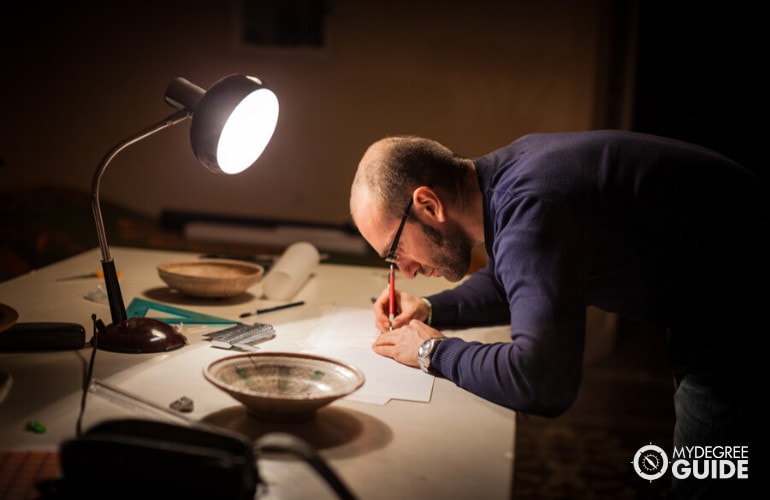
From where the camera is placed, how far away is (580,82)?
415 centimetres

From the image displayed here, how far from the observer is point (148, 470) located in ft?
2.76

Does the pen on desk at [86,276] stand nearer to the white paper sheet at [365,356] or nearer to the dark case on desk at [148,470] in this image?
the white paper sheet at [365,356]

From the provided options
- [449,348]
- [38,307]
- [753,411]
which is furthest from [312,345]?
[753,411]

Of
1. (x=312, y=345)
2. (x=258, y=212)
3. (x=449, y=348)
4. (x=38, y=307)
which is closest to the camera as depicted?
(x=449, y=348)

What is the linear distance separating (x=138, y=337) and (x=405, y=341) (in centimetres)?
55

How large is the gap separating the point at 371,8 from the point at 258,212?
1389 mm

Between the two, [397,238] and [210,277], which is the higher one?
[397,238]

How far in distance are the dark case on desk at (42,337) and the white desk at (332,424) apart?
2 centimetres

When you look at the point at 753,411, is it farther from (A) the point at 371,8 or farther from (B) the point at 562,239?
(A) the point at 371,8

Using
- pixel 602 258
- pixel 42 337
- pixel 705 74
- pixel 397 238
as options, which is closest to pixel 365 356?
pixel 397 238

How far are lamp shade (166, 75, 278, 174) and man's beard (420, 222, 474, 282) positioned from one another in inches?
16.5

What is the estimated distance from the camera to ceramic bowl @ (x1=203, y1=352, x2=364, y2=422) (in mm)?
1139

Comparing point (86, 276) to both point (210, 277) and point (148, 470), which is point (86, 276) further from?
point (148, 470)

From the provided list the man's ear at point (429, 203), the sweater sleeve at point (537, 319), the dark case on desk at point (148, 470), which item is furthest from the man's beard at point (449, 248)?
the dark case on desk at point (148, 470)
